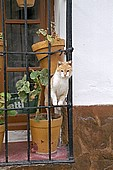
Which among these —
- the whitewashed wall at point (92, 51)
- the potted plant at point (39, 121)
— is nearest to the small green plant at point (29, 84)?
the potted plant at point (39, 121)

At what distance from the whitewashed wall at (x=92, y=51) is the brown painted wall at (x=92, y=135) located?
68 millimetres

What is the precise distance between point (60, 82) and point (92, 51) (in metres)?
0.36

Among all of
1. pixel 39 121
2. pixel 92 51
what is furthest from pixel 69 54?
pixel 39 121

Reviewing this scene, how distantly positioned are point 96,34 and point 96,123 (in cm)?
59

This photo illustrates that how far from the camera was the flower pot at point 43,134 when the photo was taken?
2.07 meters

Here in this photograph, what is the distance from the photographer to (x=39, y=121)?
2066 mm

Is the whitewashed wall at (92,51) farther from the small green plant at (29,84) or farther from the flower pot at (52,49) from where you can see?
the small green plant at (29,84)

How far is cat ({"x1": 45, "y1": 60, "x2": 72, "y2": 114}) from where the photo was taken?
1.93m

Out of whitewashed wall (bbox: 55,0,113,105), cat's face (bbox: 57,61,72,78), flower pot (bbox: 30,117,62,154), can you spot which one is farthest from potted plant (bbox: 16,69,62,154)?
whitewashed wall (bbox: 55,0,113,105)

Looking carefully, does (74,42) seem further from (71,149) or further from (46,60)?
(71,149)

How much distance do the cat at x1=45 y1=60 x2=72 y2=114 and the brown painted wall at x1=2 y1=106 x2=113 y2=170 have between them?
0.59 ft

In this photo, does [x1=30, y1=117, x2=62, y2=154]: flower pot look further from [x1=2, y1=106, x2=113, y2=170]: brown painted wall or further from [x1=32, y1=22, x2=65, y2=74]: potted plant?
[x1=32, y1=22, x2=65, y2=74]: potted plant

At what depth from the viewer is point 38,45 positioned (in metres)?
2.04

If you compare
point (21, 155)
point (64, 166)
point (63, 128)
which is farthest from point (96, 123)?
point (21, 155)
